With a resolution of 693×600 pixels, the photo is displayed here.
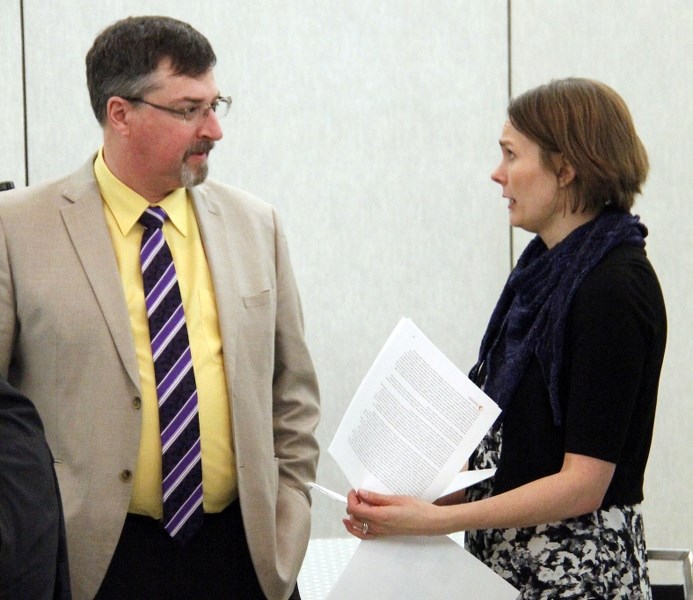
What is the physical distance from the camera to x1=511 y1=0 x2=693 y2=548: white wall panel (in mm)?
3695

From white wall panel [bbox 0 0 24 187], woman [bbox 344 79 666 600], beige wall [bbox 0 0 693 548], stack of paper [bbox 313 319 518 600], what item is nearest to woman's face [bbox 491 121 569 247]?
woman [bbox 344 79 666 600]

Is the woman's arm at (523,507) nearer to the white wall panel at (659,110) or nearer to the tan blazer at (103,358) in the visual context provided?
the tan blazer at (103,358)

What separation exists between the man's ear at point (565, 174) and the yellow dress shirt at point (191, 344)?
695 millimetres

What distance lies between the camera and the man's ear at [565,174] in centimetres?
185

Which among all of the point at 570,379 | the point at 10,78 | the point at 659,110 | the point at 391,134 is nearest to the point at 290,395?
the point at 570,379

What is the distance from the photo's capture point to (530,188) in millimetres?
1889

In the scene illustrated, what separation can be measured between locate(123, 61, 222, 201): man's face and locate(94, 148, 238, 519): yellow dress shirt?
53 millimetres

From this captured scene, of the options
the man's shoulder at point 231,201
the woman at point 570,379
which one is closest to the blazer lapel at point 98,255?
the man's shoulder at point 231,201

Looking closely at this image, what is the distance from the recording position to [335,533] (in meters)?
3.75

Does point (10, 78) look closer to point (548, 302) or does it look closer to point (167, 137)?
point (167, 137)

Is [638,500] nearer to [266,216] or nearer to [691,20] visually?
[266,216]

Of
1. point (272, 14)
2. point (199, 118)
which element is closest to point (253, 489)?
point (199, 118)

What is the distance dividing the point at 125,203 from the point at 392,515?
2.61ft

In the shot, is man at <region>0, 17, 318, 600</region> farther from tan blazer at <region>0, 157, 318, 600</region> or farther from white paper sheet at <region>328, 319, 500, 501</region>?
white paper sheet at <region>328, 319, 500, 501</region>
